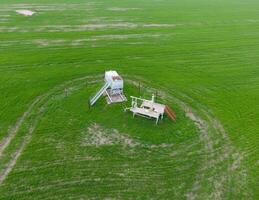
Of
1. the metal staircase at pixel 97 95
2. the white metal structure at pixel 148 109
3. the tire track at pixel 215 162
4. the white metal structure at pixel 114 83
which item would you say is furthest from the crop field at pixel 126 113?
the white metal structure at pixel 114 83

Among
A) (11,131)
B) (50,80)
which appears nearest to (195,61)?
(50,80)

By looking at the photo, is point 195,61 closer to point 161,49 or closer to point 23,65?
point 161,49

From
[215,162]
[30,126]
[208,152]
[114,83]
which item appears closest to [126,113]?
[114,83]

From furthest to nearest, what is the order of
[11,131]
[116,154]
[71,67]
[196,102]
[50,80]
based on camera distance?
[71,67]
[50,80]
[196,102]
[11,131]
[116,154]

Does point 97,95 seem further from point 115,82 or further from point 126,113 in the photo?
point 126,113

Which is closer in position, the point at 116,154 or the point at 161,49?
the point at 116,154

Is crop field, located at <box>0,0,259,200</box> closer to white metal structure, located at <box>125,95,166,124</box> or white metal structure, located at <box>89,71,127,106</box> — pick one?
white metal structure, located at <box>125,95,166,124</box>
